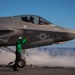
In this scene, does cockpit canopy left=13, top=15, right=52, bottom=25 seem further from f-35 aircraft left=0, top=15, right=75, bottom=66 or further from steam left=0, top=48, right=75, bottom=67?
steam left=0, top=48, right=75, bottom=67

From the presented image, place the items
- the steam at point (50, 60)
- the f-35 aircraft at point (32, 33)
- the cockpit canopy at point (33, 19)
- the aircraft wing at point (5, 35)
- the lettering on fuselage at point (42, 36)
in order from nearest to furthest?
the aircraft wing at point (5, 35)
the f-35 aircraft at point (32, 33)
the lettering on fuselage at point (42, 36)
the cockpit canopy at point (33, 19)
the steam at point (50, 60)

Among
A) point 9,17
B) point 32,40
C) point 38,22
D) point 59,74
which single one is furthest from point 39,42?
point 59,74

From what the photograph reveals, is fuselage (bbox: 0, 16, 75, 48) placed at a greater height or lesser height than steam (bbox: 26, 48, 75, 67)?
greater

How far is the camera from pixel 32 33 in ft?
64.3

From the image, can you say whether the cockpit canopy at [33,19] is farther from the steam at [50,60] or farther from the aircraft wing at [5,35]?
the steam at [50,60]

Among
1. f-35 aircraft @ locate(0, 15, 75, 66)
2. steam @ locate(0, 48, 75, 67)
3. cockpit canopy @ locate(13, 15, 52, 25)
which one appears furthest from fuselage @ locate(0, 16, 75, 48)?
steam @ locate(0, 48, 75, 67)

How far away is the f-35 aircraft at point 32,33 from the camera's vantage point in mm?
19453

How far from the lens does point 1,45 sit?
778 inches

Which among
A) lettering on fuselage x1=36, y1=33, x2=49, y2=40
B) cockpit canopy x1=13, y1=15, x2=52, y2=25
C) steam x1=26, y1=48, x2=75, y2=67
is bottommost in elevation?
steam x1=26, y1=48, x2=75, y2=67

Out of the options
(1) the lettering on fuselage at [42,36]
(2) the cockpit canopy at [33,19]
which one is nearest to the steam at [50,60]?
(1) the lettering on fuselage at [42,36]

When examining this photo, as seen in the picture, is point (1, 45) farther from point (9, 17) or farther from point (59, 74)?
point (59, 74)

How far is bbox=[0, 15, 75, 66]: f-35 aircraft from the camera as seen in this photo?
Result: 63.8 ft

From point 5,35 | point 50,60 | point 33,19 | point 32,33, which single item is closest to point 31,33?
point 32,33

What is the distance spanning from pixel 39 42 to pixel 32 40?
56 cm
